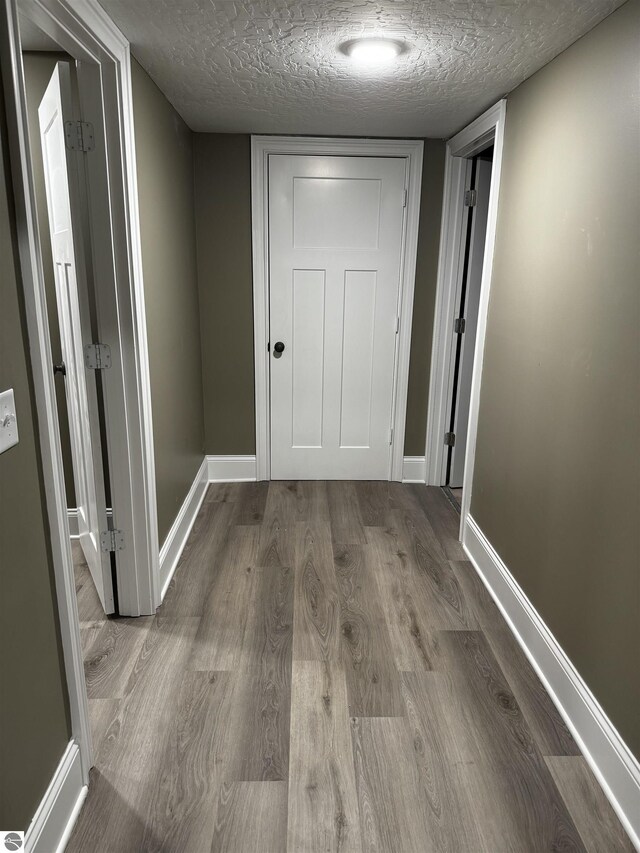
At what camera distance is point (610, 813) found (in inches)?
65.3

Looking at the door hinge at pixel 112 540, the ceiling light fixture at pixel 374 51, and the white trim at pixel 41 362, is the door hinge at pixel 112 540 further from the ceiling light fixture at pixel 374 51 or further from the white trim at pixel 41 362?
the ceiling light fixture at pixel 374 51

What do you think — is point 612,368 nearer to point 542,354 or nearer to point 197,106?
point 542,354

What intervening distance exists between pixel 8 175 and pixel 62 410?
194 centimetres

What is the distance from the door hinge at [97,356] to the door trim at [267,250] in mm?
1630

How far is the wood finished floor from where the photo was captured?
1.61 meters

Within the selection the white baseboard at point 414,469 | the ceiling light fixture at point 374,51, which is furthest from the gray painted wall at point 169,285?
the white baseboard at point 414,469

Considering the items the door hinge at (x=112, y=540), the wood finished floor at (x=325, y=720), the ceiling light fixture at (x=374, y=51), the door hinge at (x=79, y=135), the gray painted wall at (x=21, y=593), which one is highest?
the ceiling light fixture at (x=374, y=51)

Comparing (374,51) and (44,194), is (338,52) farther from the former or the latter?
(44,194)

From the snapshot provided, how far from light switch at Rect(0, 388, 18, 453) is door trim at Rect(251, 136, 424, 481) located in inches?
102

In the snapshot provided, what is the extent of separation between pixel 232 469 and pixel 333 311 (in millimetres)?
1263

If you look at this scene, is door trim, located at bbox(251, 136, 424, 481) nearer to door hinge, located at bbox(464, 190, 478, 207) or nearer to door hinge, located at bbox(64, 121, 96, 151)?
door hinge, located at bbox(464, 190, 478, 207)

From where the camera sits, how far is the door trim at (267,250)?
3.51 metres

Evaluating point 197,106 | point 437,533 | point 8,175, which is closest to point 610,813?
point 437,533

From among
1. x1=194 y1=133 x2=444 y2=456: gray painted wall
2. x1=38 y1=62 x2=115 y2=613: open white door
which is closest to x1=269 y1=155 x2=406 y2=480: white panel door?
x1=194 y1=133 x2=444 y2=456: gray painted wall
